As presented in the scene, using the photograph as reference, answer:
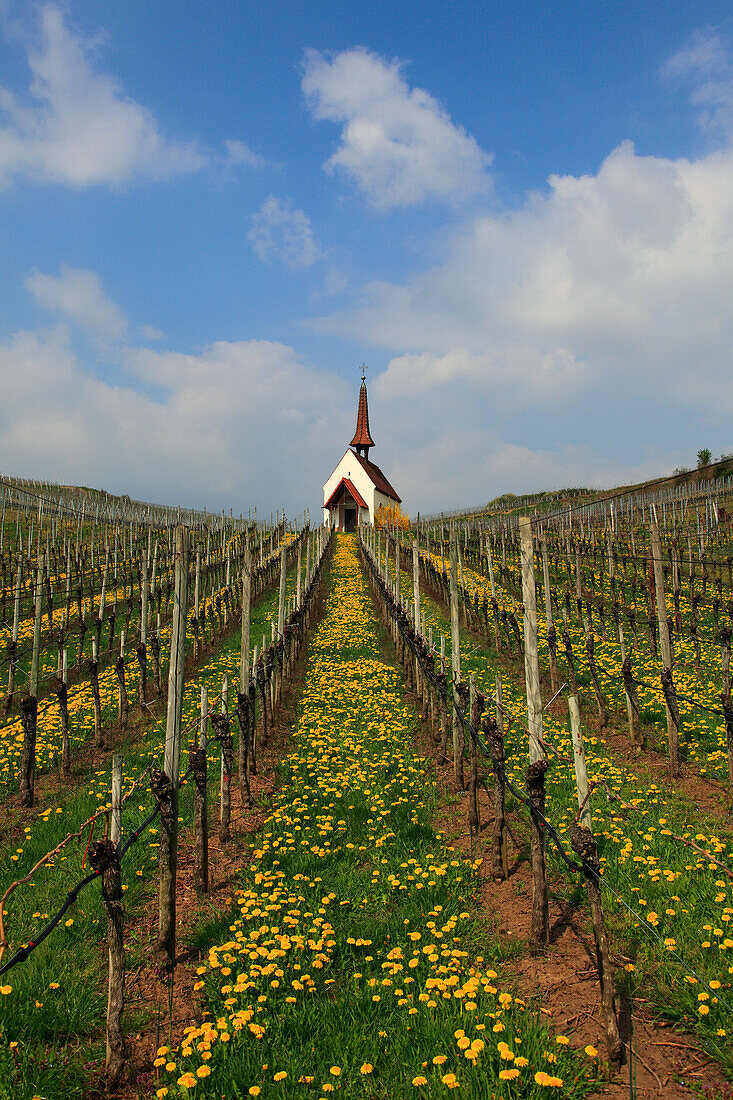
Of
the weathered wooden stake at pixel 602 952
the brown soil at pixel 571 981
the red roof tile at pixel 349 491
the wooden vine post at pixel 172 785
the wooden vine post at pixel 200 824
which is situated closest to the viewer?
the brown soil at pixel 571 981

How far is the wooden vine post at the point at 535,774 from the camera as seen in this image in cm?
563

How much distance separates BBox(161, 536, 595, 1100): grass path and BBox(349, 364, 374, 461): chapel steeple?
64.8 metres

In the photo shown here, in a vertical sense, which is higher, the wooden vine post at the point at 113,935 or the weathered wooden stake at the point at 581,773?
the weathered wooden stake at the point at 581,773

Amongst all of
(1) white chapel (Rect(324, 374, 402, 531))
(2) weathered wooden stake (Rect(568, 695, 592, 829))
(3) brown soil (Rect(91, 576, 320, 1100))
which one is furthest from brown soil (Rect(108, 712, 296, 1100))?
(1) white chapel (Rect(324, 374, 402, 531))

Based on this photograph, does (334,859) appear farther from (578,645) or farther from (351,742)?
(578,645)

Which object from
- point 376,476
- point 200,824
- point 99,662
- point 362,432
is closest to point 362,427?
point 362,432

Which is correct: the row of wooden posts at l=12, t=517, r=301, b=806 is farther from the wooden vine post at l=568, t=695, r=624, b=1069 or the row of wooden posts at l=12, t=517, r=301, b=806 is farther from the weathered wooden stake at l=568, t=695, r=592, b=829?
the wooden vine post at l=568, t=695, r=624, b=1069

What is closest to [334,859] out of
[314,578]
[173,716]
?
[173,716]

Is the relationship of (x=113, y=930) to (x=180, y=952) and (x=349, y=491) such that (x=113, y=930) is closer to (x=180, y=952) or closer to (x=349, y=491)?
(x=180, y=952)

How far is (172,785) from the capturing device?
6.04m

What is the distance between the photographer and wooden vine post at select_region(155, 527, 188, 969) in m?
5.61

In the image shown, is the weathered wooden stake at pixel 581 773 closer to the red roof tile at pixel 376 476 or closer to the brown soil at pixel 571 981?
the brown soil at pixel 571 981

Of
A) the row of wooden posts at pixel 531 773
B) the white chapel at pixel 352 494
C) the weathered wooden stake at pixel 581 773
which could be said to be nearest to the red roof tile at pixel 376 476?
the white chapel at pixel 352 494

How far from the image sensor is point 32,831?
26.1ft
